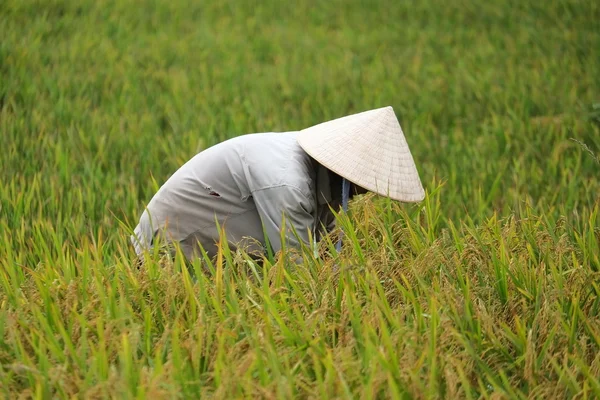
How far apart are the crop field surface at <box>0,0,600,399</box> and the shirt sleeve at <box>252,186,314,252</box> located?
3.4 inches

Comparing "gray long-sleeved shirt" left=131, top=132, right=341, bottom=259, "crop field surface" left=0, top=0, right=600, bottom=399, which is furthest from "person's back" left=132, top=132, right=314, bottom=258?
"crop field surface" left=0, top=0, right=600, bottom=399

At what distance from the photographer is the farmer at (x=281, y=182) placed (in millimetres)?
2178

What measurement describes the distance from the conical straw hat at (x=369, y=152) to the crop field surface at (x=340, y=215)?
18 cm

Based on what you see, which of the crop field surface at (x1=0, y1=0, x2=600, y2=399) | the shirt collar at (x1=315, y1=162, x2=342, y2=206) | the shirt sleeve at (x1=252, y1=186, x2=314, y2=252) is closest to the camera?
A: the crop field surface at (x1=0, y1=0, x2=600, y2=399)

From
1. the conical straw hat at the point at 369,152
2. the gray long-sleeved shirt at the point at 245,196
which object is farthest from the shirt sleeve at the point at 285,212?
the conical straw hat at the point at 369,152

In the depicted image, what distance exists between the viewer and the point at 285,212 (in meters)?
2.16

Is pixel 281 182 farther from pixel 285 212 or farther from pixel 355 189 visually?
pixel 355 189

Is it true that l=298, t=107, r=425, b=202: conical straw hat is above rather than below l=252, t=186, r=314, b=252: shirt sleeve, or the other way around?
above

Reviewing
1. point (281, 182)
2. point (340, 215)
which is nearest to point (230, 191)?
point (281, 182)

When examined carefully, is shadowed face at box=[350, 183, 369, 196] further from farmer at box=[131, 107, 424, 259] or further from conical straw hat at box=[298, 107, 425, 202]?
conical straw hat at box=[298, 107, 425, 202]

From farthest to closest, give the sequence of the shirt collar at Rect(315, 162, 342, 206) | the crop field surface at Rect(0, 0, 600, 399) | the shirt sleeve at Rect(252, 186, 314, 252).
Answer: the shirt collar at Rect(315, 162, 342, 206), the shirt sleeve at Rect(252, 186, 314, 252), the crop field surface at Rect(0, 0, 600, 399)

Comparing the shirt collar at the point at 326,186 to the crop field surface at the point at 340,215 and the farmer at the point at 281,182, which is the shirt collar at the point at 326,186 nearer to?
the farmer at the point at 281,182

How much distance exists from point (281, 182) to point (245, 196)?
0.56 ft

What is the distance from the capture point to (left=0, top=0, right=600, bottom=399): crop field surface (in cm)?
167
